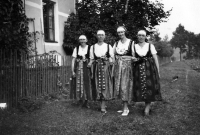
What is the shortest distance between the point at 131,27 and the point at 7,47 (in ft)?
20.5

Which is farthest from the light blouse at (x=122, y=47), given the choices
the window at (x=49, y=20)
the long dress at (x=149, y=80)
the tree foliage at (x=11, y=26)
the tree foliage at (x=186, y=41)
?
the tree foliage at (x=186, y=41)

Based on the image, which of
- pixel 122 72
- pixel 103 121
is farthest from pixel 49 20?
pixel 103 121

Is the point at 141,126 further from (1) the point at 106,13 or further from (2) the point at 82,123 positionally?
(1) the point at 106,13

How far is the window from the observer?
10.8 m

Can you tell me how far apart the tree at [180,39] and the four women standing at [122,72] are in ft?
289

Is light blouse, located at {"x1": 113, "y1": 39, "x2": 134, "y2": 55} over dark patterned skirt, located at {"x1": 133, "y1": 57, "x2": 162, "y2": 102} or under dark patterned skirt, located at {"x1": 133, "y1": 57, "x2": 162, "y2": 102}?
over

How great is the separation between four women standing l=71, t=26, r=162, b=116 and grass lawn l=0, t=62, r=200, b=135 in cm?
40

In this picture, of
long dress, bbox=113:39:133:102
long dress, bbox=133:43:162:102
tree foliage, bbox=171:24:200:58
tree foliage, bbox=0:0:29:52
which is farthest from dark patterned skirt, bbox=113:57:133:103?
tree foliage, bbox=171:24:200:58

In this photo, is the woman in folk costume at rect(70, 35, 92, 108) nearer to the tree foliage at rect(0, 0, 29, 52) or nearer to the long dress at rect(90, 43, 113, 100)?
the long dress at rect(90, 43, 113, 100)

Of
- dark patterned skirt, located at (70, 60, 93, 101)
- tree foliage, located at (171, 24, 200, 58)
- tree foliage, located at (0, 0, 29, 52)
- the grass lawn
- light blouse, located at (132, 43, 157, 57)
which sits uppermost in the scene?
tree foliage, located at (171, 24, 200, 58)

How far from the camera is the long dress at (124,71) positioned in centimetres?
488

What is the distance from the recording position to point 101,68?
17.1 ft

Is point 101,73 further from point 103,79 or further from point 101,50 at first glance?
A: point 101,50

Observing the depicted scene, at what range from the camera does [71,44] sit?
11.5 meters
